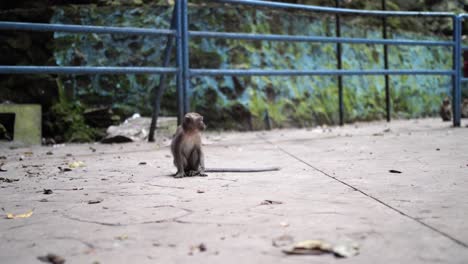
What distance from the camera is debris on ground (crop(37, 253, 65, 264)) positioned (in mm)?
1498

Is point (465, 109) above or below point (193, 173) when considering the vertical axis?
above

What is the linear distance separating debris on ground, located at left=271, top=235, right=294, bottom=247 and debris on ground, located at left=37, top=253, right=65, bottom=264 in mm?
623

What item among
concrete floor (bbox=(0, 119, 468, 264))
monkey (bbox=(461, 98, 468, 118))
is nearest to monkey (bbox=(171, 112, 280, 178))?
concrete floor (bbox=(0, 119, 468, 264))

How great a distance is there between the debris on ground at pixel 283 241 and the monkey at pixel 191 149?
63.6 inches

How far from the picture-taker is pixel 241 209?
6.96ft

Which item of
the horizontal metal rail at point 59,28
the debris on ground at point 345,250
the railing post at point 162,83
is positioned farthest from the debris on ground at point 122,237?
the railing post at point 162,83

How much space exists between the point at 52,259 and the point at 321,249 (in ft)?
2.55

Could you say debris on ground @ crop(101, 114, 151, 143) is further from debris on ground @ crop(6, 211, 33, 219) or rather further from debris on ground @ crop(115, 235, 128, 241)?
Answer: debris on ground @ crop(115, 235, 128, 241)

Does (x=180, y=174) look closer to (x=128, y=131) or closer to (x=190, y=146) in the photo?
(x=190, y=146)

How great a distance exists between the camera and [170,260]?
1491mm

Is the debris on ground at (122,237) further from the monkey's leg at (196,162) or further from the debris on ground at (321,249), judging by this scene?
the monkey's leg at (196,162)

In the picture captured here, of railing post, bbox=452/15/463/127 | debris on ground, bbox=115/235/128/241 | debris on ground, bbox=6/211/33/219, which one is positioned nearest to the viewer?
debris on ground, bbox=115/235/128/241

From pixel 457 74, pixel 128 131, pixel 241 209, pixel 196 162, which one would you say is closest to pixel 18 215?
pixel 241 209

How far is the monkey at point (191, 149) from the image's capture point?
331 cm
